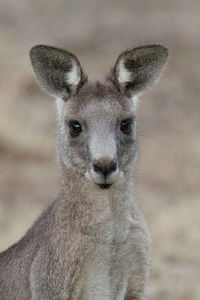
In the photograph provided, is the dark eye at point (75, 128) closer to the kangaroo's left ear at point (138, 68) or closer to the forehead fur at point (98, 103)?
the forehead fur at point (98, 103)

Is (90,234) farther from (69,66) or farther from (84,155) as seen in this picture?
(69,66)

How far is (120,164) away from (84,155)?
0.26 meters

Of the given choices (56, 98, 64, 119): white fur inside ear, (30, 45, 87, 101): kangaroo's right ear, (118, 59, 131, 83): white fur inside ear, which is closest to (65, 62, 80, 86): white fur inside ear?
(30, 45, 87, 101): kangaroo's right ear

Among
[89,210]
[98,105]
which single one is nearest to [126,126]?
[98,105]

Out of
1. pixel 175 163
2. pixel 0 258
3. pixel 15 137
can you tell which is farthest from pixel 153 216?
pixel 0 258

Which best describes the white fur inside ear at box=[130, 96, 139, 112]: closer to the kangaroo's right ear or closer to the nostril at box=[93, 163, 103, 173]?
the kangaroo's right ear

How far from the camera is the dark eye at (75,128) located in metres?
7.19

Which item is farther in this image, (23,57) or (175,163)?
(23,57)

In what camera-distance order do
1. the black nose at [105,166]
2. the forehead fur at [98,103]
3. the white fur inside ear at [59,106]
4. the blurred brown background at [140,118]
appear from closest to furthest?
1. the black nose at [105,166]
2. the forehead fur at [98,103]
3. the white fur inside ear at [59,106]
4. the blurred brown background at [140,118]

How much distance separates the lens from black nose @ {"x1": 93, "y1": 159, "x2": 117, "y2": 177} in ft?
22.0

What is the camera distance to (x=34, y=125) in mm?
14992

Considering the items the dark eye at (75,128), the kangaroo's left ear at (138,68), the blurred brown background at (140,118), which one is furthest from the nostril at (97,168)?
the blurred brown background at (140,118)

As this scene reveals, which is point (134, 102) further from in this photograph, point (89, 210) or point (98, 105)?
point (89, 210)

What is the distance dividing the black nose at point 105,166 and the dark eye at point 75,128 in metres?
0.51
